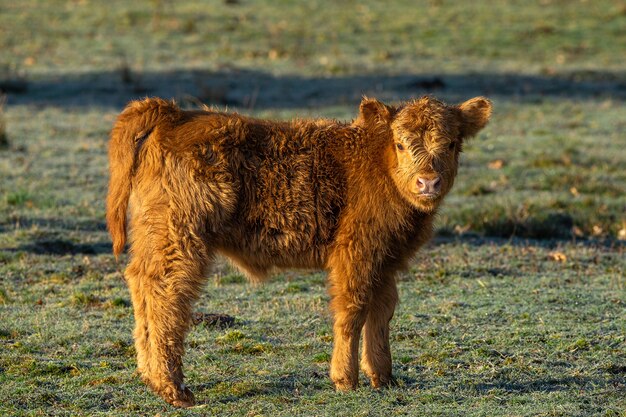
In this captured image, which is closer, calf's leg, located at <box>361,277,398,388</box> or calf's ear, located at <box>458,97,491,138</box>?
calf's leg, located at <box>361,277,398,388</box>

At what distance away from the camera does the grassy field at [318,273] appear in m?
7.42

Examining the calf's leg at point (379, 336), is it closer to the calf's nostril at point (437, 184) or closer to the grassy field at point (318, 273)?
the grassy field at point (318, 273)

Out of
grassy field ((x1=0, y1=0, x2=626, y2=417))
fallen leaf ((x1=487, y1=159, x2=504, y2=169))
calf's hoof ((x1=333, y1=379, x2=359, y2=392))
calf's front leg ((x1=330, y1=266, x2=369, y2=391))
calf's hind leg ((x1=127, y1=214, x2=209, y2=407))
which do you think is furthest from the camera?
fallen leaf ((x1=487, y1=159, x2=504, y2=169))

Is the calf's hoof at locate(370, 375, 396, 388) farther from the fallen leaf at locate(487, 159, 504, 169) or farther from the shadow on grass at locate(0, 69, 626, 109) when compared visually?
the shadow on grass at locate(0, 69, 626, 109)

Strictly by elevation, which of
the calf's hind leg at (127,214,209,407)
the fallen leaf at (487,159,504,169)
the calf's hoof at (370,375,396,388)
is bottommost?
the calf's hoof at (370,375,396,388)

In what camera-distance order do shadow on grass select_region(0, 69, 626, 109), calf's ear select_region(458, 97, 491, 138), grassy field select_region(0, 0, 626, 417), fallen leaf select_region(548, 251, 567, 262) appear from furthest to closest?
shadow on grass select_region(0, 69, 626, 109)
fallen leaf select_region(548, 251, 567, 262)
calf's ear select_region(458, 97, 491, 138)
grassy field select_region(0, 0, 626, 417)

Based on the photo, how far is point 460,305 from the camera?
9648 millimetres

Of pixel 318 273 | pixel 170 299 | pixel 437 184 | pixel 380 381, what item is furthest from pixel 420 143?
pixel 318 273

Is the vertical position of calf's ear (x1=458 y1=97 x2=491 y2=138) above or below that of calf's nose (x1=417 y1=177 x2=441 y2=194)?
above

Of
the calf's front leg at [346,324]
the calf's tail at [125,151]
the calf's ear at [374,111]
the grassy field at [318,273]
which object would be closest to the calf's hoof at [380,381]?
the grassy field at [318,273]

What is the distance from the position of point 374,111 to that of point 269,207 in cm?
109

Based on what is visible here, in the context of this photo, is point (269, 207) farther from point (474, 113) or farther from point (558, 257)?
point (558, 257)

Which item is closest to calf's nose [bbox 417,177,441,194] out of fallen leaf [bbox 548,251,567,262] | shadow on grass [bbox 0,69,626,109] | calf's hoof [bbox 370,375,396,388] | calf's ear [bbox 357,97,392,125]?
calf's ear [bbox 357,97,392,125]

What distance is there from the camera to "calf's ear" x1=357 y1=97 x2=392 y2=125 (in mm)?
7324
